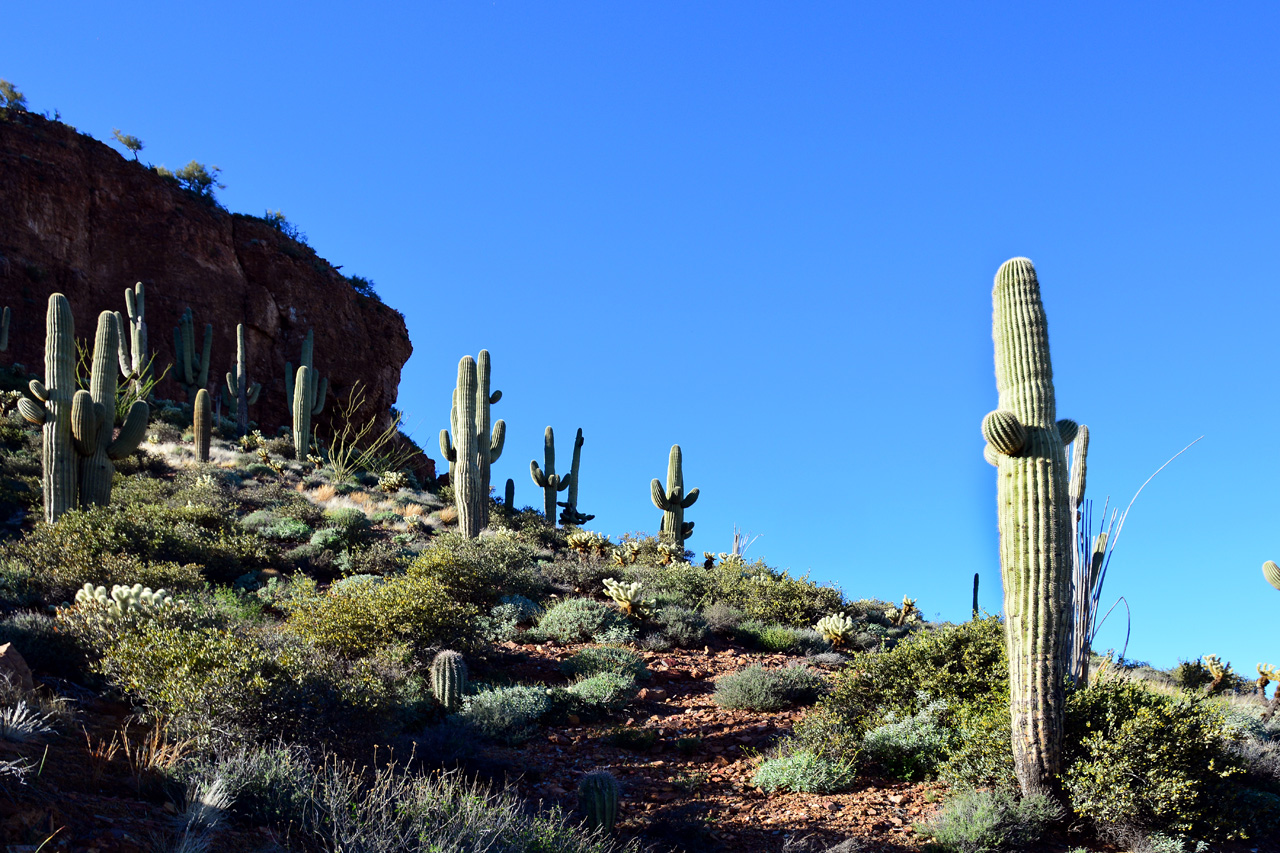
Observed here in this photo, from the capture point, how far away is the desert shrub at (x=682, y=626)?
12516 mm

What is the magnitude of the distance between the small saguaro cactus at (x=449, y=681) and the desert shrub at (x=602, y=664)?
→ 1692mm

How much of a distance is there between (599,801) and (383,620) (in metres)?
4.47

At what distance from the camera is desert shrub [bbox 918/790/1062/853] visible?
656 centimetres

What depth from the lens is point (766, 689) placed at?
999 cm

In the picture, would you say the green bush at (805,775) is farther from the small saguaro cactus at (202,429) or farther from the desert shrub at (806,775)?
the small saguaro cactus at (202,429)

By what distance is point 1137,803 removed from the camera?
268 inches

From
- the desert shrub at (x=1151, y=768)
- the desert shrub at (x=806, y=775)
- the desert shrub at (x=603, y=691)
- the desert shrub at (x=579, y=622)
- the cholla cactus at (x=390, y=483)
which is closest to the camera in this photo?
the desert shrub at (x=1151, y=768)

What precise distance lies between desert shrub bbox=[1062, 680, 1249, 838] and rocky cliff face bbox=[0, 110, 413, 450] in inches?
1495

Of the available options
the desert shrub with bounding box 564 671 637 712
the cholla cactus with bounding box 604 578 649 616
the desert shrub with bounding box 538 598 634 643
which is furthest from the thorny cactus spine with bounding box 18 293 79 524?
the desert shrub with bounding box 564 671 637 712

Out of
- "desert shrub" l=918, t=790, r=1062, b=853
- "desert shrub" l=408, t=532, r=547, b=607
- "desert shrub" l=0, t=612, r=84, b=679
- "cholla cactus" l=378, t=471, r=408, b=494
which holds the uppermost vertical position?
"cholla cactus" l=378, t=471, r=408, b=494

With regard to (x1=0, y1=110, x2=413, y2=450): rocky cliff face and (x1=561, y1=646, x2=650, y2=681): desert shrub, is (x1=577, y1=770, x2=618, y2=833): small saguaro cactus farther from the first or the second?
(x1=0, y1=110, x2=413, y2=450): rocky cliff face

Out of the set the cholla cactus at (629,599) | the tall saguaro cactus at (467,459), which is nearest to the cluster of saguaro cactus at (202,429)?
the tall saguaro cactus at (467,459)

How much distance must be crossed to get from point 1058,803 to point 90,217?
151ft

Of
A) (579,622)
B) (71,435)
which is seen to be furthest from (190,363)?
(579,622)
